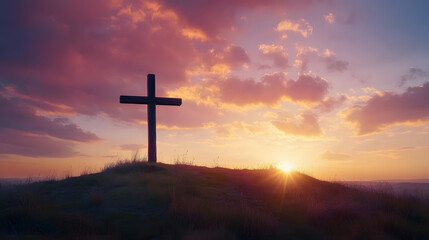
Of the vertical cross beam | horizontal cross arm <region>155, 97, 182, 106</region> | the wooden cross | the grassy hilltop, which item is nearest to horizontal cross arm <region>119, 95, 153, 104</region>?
the wooden cross

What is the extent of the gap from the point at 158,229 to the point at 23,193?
5207 millimetres

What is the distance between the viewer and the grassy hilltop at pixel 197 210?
27.0ft

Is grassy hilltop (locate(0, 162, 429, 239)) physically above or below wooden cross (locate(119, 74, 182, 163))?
below

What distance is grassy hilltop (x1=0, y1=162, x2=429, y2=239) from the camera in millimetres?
8227

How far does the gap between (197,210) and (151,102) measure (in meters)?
9.57

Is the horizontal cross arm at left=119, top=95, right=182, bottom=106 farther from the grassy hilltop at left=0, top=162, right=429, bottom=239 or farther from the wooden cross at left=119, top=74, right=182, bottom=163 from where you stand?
the grassy hilltop at left=0, top=162, right=429, bottom=239

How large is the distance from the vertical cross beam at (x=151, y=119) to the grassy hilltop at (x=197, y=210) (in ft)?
9.79

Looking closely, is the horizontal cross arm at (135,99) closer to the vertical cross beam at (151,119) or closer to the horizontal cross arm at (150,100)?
the horizontal cross arm at (150,100)

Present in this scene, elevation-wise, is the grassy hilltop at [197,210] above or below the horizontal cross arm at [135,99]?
below

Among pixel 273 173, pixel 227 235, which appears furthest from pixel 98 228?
pixel 273 173

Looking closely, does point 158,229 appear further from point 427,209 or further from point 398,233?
point 427,209

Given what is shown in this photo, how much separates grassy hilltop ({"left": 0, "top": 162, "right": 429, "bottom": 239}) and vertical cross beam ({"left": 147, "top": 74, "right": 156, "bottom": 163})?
298cm

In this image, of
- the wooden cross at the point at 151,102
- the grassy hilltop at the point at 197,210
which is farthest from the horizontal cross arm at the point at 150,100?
the grassy hilltop at the point at 197,210

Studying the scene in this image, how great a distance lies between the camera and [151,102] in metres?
17.5
